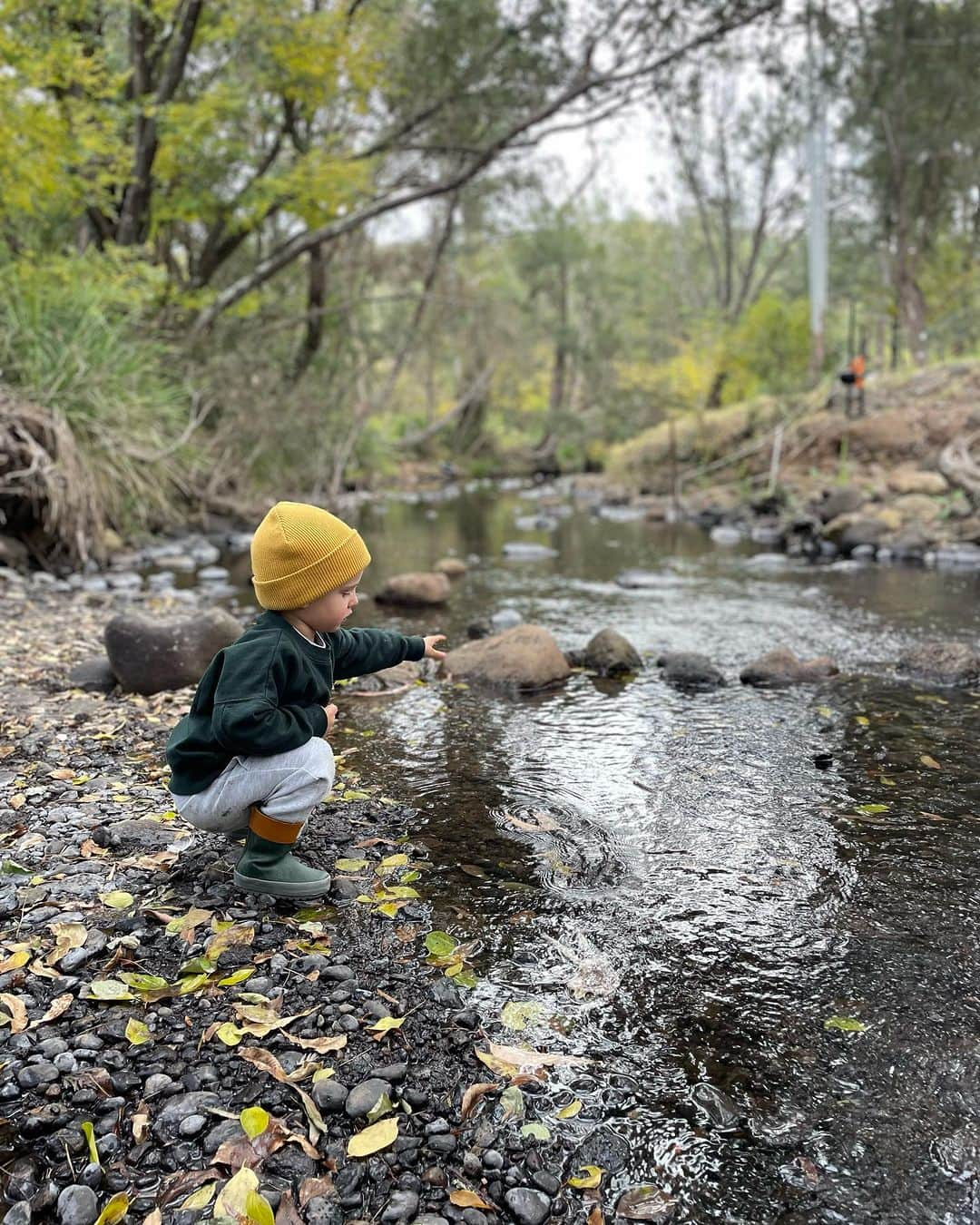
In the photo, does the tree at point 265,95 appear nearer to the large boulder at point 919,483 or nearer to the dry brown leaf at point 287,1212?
the large boulder at point 919,483

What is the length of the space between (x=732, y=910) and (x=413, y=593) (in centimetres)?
539

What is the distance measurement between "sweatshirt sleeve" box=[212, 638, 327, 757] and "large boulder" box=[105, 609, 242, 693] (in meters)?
2.35

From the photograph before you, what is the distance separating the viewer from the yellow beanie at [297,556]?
2678mm

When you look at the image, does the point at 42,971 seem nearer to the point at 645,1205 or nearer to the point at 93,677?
the point at 645,1205

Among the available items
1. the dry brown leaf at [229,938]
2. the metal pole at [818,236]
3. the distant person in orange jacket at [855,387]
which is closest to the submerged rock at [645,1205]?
the dry brown leaf at [229,938]

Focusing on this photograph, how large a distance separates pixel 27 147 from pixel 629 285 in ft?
87.0

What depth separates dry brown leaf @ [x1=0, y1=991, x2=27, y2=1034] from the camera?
2.16 meters

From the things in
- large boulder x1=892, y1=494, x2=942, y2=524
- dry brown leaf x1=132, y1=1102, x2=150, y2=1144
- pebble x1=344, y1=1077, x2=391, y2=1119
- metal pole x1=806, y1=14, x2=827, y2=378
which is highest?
metal pole x1=806, y1=14, x2=827, y2=378

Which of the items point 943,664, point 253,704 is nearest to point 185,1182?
point 253,704

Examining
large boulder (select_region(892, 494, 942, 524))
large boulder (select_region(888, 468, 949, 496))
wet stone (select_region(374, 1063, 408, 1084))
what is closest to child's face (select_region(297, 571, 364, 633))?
wet stone (select_region(374, 1063, 408, 1084))

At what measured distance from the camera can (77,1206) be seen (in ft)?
5.51

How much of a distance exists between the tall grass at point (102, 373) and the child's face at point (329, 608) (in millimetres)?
7088

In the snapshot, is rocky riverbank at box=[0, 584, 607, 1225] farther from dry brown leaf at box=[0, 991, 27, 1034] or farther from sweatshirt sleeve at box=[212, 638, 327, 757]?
sweatshirt sleeve at box=[212, 638, 327, 757]

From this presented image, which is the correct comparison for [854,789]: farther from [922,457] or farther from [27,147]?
[922,457]
